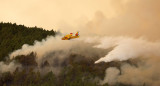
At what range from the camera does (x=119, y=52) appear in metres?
197
